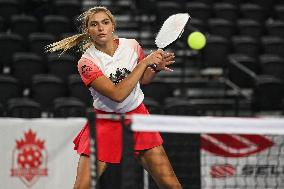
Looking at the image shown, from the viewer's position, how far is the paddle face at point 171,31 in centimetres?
538

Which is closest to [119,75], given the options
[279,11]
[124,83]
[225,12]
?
[124,83]

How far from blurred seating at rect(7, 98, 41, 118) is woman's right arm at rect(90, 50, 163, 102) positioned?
14.4 ft

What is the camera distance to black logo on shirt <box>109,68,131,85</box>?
18.0 feet

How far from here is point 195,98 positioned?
41.5ft

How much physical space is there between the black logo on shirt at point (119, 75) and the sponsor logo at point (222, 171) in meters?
2.49

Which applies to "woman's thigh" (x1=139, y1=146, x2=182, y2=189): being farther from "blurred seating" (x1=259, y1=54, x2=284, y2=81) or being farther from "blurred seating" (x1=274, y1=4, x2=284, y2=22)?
"blurred seating" (x1=274, y1=4, x2=284, y2=22)

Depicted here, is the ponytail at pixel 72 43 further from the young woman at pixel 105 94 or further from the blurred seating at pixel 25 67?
the blurred seating at pixel 25 67

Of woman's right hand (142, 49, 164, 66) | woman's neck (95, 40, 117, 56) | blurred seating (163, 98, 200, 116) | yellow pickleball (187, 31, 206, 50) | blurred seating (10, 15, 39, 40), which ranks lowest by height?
blurred seating (163, 98, 200, 116)

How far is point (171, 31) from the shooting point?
5531 mm

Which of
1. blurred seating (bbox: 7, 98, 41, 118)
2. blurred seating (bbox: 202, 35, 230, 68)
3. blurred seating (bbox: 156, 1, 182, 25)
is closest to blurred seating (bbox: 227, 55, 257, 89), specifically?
blurred seating (bbox: 202, 35, 230, 68)

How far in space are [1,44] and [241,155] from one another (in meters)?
6.22

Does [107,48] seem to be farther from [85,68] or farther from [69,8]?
[69,8]

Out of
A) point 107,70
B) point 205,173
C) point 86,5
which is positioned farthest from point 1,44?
point 107,70

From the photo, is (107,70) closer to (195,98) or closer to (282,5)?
(195,98)
